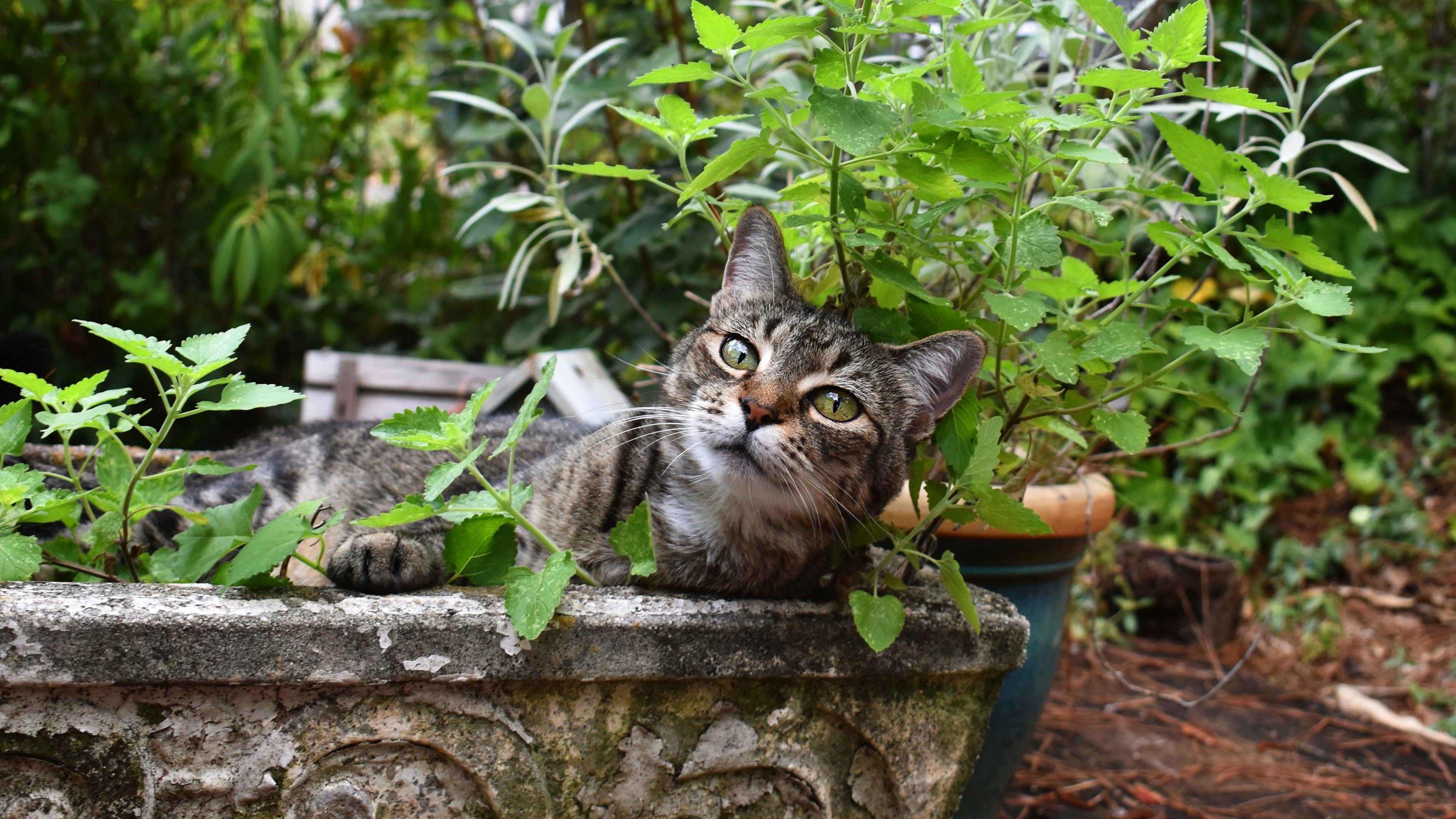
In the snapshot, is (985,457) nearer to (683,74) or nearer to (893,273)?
(893,273)

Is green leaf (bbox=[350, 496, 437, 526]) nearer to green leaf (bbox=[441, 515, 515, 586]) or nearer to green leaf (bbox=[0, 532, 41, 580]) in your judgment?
green leaf (bbox=[441, 515, 515, 586])

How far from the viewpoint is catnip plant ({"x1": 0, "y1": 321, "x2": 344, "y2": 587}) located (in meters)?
1.16

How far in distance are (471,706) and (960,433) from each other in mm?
788

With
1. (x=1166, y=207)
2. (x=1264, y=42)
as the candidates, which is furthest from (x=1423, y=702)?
(x=1264, y=42)

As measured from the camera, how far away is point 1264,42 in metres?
4.70

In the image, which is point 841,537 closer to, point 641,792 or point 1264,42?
point 641,792

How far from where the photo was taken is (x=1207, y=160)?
1233 millimetres

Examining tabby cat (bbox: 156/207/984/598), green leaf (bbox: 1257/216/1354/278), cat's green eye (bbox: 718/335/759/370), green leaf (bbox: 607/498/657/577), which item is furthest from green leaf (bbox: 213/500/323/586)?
green leaf (bbox: 1257/216/1354/278)

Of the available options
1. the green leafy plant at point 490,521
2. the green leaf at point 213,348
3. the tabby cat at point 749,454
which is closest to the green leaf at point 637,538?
the green leafy plant at point 490,521

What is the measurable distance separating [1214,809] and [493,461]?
213cm

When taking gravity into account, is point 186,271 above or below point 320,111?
below

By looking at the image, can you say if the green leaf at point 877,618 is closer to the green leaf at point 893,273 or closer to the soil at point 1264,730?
the green leaf at point 893,273

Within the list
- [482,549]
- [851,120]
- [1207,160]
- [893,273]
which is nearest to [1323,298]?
[1207,160]

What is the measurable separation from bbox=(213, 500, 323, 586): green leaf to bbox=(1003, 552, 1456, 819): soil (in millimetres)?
2017
